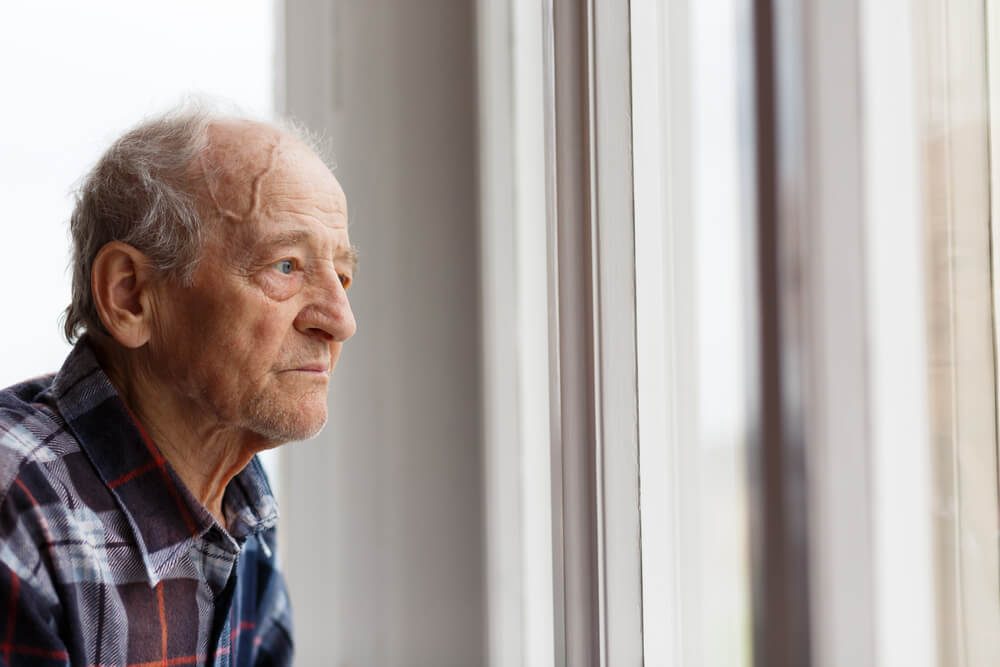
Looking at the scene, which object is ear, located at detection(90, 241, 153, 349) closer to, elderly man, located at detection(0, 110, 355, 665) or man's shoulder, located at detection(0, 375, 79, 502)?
elderly man, located at detection(0, 110, 355, 665)

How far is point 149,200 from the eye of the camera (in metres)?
0.90

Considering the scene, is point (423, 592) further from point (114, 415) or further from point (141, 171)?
point (141, 171)

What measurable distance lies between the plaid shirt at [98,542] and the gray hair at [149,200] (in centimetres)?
11

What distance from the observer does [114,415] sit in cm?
90

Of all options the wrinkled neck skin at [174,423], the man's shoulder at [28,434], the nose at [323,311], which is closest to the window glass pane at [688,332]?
the nose at [323,311]

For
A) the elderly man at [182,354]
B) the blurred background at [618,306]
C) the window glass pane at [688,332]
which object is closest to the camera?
the blurred background at [618,306]

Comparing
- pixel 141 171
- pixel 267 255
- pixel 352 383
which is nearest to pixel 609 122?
pixel 267 255

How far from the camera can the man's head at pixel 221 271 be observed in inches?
35.3

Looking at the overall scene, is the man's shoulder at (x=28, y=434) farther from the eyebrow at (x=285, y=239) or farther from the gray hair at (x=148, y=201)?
the eyebrow at (x=285, y=239)

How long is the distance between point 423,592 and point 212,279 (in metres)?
0.73

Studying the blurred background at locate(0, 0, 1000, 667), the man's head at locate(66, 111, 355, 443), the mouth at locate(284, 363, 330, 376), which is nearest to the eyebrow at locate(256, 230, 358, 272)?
the man's head at locate(66, 111, 355, 443)

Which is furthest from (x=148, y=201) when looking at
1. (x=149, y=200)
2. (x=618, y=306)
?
(x=618, y=306)

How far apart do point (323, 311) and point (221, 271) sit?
4.5 inches

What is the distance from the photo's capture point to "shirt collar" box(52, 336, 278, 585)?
88 cm
